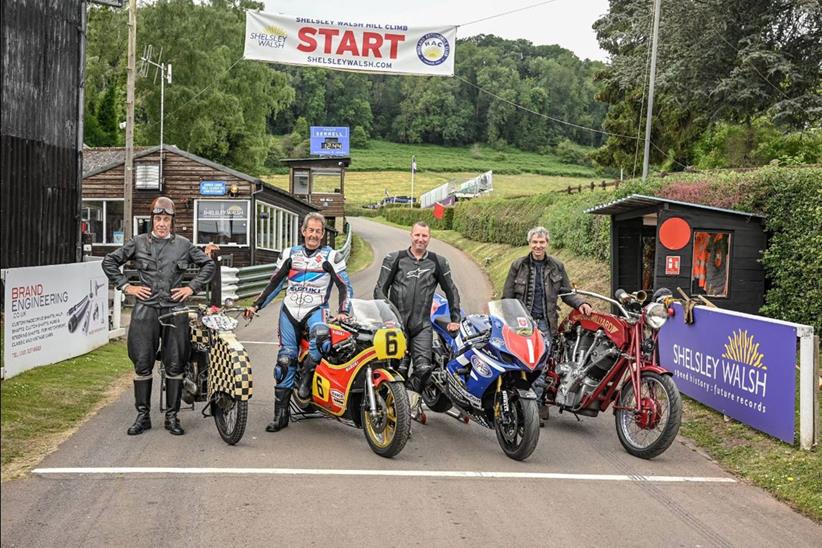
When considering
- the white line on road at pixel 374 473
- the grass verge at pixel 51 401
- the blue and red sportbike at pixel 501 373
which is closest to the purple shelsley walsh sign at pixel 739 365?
the white line on road at pixel 374 473

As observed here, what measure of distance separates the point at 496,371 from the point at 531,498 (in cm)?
131

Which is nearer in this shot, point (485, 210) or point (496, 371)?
point (496, 371)

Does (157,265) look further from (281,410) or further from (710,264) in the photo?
(710,264)

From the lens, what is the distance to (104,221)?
33.0 m

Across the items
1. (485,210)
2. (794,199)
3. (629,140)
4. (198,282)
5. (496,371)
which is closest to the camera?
(496,371)

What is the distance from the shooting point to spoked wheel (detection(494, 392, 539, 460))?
22.2 ft

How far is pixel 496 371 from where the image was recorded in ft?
22.8

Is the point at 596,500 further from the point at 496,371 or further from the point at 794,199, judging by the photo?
the point at 794,199

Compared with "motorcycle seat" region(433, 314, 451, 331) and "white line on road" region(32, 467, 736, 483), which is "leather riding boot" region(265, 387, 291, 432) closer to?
"white line on road" region(32, 467, 736, 483)

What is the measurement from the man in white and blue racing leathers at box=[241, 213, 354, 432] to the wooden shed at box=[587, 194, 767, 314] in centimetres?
767

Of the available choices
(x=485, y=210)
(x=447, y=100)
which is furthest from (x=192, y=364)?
(x=447, y=100)

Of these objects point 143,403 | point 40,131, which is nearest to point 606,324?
point 143,403

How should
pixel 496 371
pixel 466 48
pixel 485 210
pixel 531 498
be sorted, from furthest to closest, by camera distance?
pixel 466 48
pixel 485 210
pixel 496 371
pixel 531 498

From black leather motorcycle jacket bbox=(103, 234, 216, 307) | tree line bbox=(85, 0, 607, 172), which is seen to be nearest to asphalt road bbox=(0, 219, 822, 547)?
black leather motorcycle jacket bbox=(103, 234, 216, 307)
